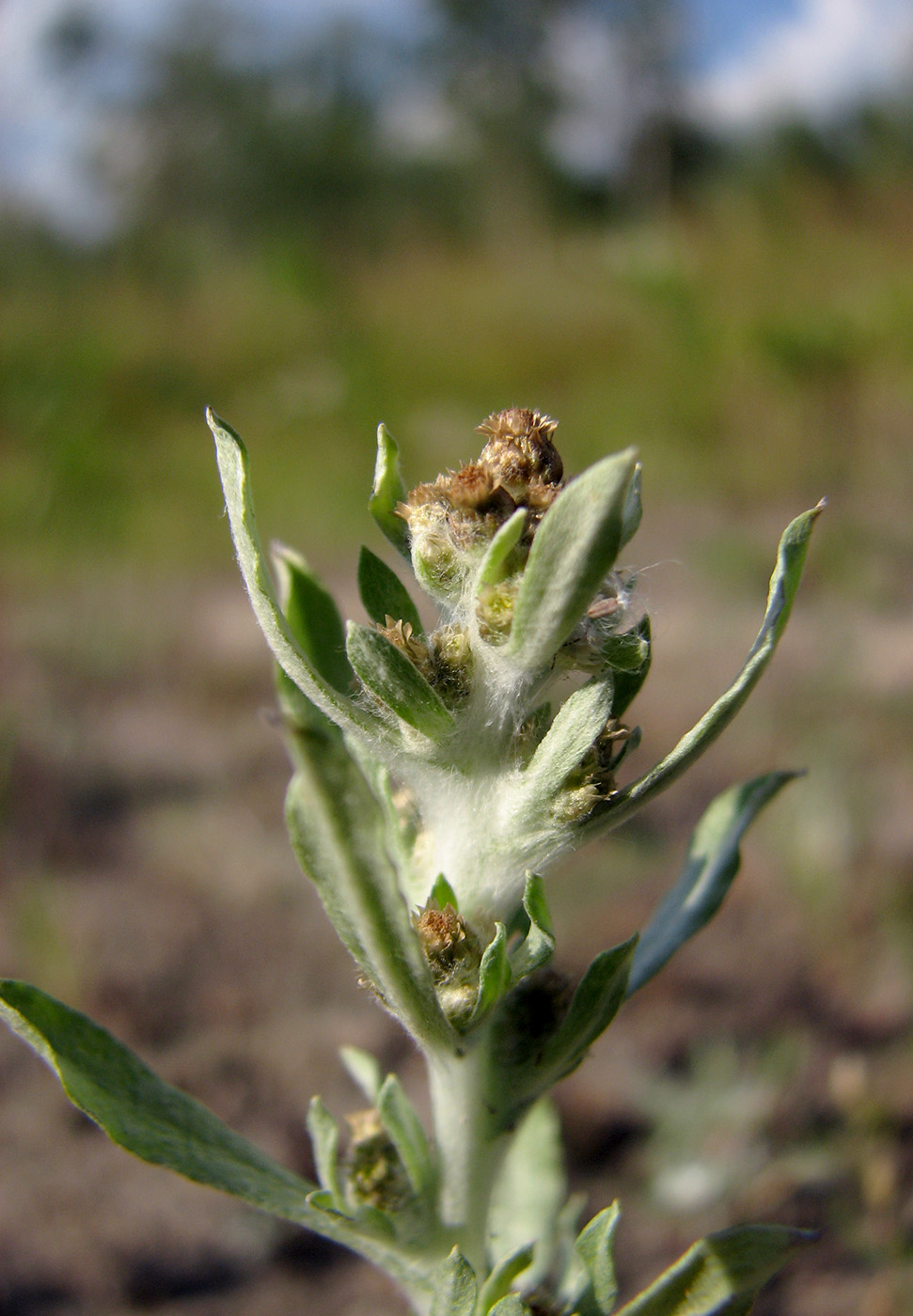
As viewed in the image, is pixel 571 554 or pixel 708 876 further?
pixel 708 876

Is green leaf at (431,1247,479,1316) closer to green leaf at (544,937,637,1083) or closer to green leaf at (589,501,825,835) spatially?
green leaf at (544,937,637,1083)

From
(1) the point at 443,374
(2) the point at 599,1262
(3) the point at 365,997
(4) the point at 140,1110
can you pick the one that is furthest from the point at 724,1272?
(1) the point at 443,374

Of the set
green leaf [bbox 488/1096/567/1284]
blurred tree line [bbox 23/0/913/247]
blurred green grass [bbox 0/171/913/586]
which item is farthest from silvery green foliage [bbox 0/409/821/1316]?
blurred tree line [bbox 23/0/913/247]

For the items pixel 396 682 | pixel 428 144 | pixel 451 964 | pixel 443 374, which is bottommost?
pixel 451 964

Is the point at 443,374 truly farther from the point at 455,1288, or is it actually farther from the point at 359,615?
the point at 455,1288

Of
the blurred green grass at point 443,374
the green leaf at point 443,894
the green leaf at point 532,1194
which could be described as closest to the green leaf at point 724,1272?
the green leaf at point 532,1194

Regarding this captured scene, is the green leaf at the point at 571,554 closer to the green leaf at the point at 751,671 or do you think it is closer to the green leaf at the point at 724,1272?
the green leaf at the point at 751,671

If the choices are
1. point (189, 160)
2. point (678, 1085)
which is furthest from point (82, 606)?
point (189, 160)
